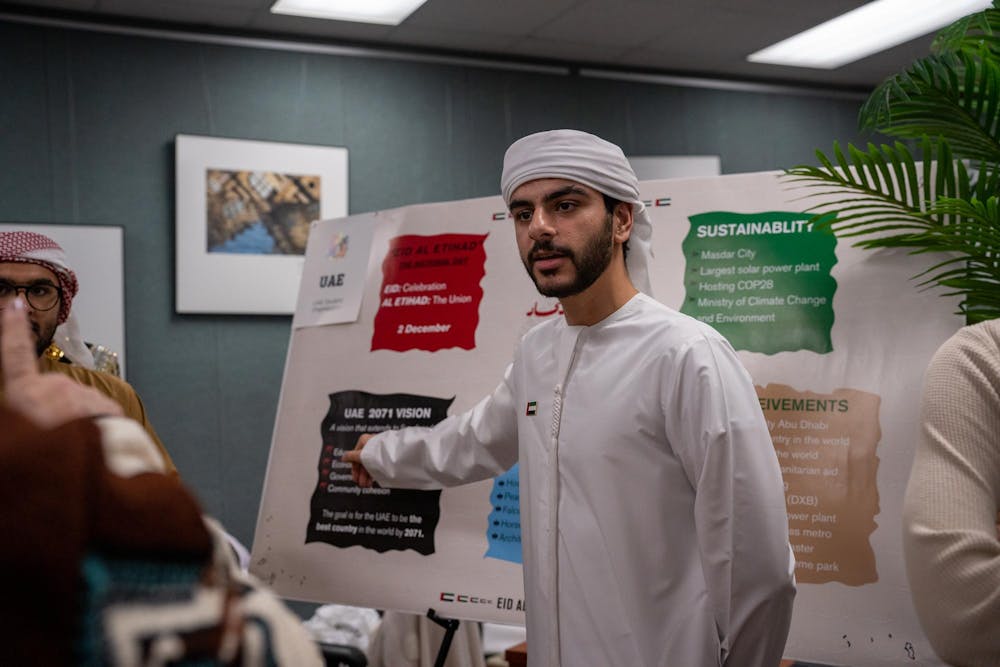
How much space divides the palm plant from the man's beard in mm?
566

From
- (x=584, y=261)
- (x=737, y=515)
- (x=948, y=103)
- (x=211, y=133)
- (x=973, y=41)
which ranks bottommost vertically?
(x=737, y=515)

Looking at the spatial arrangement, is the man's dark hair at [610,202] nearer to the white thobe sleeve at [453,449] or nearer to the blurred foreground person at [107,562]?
the white thobe sleeve at [453,449]

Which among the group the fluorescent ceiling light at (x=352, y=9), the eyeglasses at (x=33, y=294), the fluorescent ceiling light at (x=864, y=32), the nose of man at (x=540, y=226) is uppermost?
the fluorescent ceiling light at (x=864, y=32)

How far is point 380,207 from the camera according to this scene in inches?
202

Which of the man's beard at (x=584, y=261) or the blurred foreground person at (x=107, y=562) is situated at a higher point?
the man's beard at (x=584, y=261)

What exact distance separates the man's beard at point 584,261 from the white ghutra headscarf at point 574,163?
105mm

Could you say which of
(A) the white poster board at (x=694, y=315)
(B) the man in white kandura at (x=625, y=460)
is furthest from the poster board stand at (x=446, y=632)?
(B) the man in white kandura at (x=625, y=460)

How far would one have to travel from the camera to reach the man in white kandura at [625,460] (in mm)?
1758

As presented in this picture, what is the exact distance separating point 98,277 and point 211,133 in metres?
0.87

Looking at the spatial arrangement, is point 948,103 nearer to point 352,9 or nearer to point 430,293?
point 430,293

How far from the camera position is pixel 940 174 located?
219 centimetres

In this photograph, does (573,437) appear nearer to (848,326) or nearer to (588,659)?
(588,659)

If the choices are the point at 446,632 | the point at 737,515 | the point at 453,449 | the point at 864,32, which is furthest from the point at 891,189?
the point at 864,32

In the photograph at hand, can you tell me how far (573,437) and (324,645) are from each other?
84 cm
